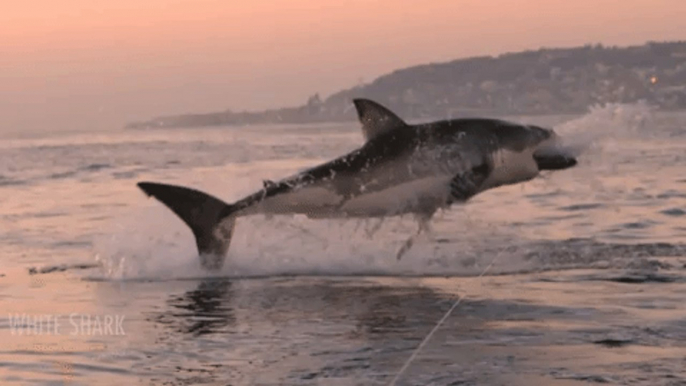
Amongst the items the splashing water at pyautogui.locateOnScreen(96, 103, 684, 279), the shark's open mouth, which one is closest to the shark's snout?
the shark's open mouth

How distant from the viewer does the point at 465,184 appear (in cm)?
1384

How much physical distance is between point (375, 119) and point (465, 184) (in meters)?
1.20

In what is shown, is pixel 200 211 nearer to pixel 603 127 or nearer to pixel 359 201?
pixel 359 201

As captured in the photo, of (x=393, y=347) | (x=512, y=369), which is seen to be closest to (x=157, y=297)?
(x=393, y=347)

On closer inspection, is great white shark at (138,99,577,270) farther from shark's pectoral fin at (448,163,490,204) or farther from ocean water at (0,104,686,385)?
ocean water at (0,104,686,385)

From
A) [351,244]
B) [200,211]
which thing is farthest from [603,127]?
[200,211]

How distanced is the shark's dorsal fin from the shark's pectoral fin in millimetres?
846

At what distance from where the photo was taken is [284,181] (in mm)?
14344

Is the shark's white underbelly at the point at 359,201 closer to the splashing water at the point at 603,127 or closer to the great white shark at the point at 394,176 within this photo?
the great white shark at the point at 394,176

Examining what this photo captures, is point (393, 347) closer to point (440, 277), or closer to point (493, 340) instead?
point (493, 340)

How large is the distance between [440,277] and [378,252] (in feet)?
8.86

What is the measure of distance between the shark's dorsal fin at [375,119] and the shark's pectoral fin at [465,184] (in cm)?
85

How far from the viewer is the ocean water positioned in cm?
883

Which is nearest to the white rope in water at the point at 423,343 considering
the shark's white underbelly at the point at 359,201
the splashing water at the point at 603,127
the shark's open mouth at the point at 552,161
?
the shark's white underbelly at the point at 359,201
